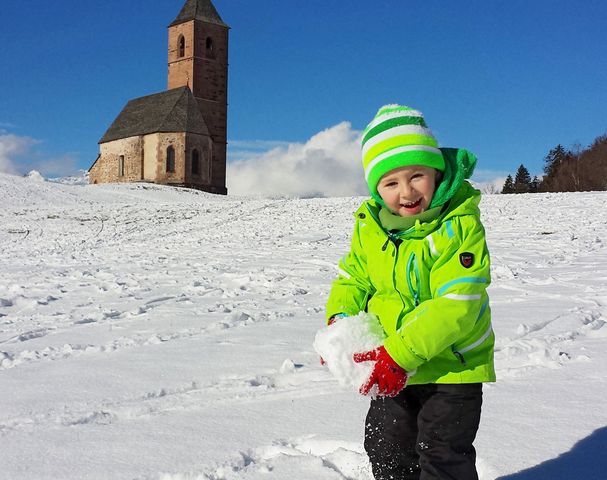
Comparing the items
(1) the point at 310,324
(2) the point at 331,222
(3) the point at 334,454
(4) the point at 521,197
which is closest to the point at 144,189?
(2) the point at 331,222

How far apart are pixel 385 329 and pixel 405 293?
0.19 meters

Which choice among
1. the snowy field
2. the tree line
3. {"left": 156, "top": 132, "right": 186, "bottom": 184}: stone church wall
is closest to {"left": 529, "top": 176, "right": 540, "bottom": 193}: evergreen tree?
the tree line

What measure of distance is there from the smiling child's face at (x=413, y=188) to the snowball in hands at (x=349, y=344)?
45 cm

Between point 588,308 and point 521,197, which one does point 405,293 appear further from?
point 521,197

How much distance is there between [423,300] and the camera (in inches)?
85.7

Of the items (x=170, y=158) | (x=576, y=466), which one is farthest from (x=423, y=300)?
(x=170, y=158)

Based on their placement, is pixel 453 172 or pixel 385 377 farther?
pixel 453 172

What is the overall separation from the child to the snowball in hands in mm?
35

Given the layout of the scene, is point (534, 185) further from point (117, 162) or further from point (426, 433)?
point (426, 433)

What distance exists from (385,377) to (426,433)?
337mm

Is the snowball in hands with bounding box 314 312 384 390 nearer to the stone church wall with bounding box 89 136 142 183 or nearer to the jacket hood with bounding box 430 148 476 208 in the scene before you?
the jacket hood with bounding box 430 148 476 208

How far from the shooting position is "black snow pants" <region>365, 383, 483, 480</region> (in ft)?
6.95

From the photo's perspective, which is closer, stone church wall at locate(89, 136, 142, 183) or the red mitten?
the red mitten

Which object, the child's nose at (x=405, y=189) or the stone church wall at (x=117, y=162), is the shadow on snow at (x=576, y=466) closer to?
the child's nose at (x=405, y=189)
